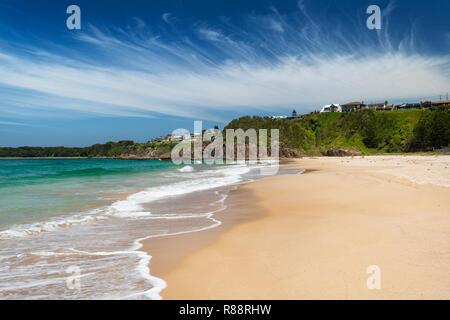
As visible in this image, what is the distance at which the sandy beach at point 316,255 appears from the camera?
336 cm

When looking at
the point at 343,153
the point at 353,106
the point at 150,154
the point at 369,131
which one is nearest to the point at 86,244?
the point at 343,153

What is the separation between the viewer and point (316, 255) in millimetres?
4531

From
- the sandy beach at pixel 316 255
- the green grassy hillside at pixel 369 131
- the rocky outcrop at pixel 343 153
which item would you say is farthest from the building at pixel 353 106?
the sandy beach at pixel 316 255

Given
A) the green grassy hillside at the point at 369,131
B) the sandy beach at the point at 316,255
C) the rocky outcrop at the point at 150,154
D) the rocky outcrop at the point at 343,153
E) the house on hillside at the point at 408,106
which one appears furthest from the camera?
the rocky outcrop at the point at 150,154

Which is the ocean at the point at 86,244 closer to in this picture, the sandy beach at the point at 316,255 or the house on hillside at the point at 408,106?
the sandy beach at the point at 316,255

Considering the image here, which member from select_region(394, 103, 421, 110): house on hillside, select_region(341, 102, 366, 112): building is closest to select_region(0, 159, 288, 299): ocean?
select_region(394, 103, 421, 110): house on hillside

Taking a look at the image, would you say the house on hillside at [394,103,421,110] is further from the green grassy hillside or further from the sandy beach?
the sandy beach

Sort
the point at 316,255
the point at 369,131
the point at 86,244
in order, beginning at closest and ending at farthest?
1. the point at 316,255
2. the point at 86,244
3. the point at 369,131

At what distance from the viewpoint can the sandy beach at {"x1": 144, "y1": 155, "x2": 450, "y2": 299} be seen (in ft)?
11.0

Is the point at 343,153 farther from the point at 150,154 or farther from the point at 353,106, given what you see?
the point at 150,154

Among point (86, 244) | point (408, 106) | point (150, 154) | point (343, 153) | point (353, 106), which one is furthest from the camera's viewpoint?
point (150, 154)
